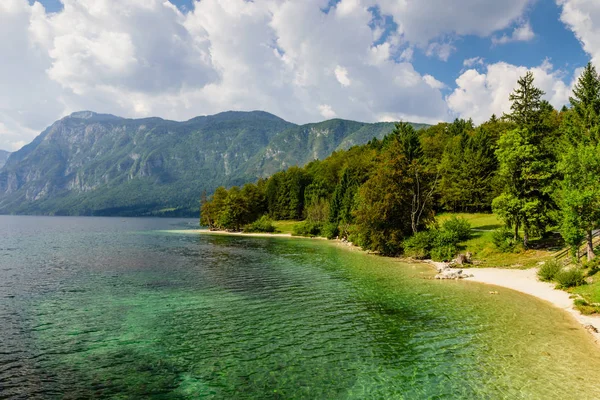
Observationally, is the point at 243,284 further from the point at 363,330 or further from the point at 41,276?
the point at 41,276

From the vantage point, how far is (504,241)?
46594mm

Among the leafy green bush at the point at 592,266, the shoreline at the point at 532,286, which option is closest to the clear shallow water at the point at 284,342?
the shoreline at the point at 532,286

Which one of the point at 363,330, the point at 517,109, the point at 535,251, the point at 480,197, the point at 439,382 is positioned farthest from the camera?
the point at 480,197

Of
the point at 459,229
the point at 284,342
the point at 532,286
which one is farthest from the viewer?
the point at 459,229

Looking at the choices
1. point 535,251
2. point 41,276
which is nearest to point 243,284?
point 41,276

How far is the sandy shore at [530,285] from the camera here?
2283cm

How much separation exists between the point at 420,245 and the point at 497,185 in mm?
28211

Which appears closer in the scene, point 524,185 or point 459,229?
point 524,185

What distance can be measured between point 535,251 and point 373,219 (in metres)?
25.8

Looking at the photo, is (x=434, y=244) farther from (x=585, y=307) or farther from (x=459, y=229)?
(x=585, y=307)

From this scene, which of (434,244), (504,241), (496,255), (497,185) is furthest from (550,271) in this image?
(497,185)

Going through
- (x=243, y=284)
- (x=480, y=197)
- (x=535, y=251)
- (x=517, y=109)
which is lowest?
(x=243, y=284)

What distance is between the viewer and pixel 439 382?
14.7m

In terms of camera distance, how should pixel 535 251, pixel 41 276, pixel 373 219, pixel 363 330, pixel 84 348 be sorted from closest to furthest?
1. pixel 84 348
2. pixel 363 330
3. pixel 41 276
4. pixel 535 251
5. pixel 373 219
